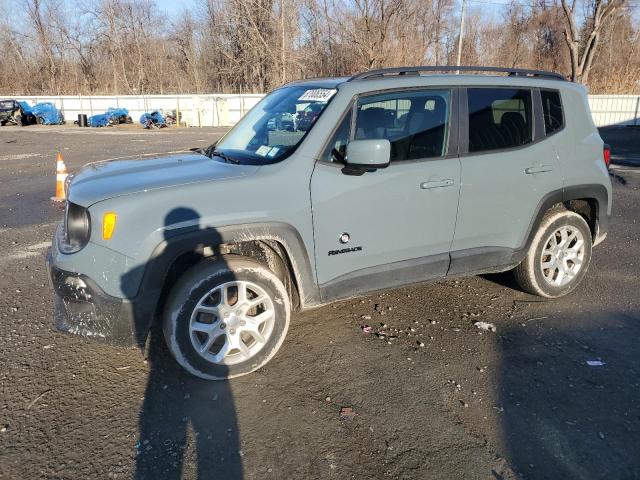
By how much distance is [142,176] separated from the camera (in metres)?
3.34

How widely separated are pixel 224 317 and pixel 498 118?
2691mm

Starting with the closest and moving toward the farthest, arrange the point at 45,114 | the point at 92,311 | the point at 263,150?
the point at 92,311 < the point at 263,150 < the point at 45,114

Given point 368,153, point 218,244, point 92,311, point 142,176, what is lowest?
point 92,311

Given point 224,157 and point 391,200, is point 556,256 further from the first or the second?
point 224,157

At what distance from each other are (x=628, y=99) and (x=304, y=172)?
3062cm

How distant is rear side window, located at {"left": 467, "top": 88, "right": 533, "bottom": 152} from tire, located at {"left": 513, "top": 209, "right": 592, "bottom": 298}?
2.71 feet

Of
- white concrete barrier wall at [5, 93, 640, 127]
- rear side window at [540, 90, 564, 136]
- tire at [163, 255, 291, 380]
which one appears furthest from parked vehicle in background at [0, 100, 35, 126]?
rear side window at [540, 90, 564, 136]

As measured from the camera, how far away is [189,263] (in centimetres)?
330

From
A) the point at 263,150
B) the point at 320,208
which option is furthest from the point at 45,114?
the point at 320,208

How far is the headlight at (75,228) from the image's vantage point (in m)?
3.00

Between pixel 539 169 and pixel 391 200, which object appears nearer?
pixel 391 200

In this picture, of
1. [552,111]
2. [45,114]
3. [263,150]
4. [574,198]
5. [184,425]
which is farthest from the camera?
[45,114]

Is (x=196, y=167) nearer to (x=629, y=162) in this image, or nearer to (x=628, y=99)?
(x=629, y=162)

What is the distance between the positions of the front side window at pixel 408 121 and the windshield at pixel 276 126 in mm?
332
